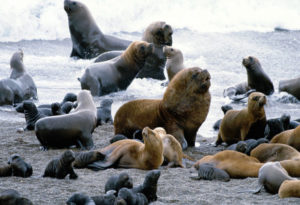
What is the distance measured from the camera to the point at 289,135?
6.87 m

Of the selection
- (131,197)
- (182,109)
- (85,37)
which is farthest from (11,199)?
(85,37)

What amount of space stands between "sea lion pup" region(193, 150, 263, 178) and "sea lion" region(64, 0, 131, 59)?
32.9 feet

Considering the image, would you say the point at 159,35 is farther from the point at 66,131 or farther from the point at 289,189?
the point at 289,189

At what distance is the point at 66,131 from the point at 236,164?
2155 millimetres

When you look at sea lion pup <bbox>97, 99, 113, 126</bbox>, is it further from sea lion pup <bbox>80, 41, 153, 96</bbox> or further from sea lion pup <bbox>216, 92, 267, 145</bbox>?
sea lion pup <bbox>80, 41, 153, 96</bbox>

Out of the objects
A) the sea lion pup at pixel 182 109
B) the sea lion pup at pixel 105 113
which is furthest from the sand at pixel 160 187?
the sea lion pup at pixel 105 113

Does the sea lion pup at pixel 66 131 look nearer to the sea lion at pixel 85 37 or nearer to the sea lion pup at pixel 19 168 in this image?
the sea lion pup at pixel 19 168

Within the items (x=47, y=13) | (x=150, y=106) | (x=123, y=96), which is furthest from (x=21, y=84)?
(x=47, y=13)

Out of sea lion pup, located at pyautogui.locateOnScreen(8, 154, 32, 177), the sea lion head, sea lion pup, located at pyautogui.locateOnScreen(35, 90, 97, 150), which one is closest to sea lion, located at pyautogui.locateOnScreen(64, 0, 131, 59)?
the sea lion head

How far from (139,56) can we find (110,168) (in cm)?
648

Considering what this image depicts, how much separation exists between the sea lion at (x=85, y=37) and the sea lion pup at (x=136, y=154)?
9679 mm

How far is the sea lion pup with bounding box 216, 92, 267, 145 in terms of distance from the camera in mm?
7695

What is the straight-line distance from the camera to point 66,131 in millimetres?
7070

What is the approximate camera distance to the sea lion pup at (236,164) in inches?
221
